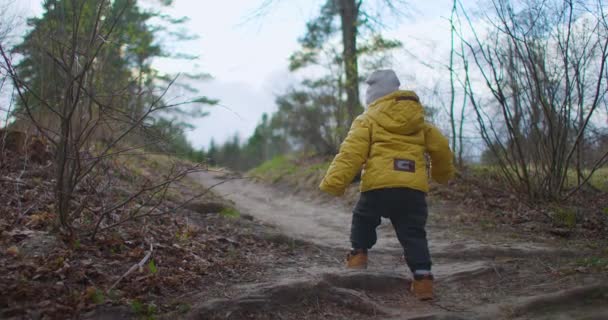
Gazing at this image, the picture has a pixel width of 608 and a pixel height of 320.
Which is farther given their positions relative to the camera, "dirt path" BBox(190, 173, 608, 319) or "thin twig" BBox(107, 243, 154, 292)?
"dirt path" BBox(190, 173, 608, 319)

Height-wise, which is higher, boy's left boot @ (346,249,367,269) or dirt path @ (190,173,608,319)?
boy's left boot @ (346,249,367,269)

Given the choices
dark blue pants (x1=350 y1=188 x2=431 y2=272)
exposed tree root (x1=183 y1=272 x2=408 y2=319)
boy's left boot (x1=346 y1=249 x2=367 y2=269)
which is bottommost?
exposed tree root (x1=183 y1=272 x2=408 y2=319)

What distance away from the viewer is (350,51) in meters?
12.8

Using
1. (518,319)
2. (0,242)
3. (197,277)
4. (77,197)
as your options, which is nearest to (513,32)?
(518,319)

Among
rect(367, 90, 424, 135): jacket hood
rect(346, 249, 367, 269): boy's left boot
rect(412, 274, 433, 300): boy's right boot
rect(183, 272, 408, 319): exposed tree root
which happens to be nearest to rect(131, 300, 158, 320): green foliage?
rect(183, 272, 408, 319): exposed tree root

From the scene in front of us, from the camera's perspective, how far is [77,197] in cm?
430

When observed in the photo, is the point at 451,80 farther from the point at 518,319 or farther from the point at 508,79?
the point at 518,319

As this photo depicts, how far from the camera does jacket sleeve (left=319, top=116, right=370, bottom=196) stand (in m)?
3.54

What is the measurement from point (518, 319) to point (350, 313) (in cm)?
107

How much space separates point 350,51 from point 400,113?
9.65 meters

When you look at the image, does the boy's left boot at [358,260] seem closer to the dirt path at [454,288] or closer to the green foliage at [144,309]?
the dirt path at [454,288]

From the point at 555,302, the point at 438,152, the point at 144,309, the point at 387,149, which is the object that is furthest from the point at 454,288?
the point at 144,309

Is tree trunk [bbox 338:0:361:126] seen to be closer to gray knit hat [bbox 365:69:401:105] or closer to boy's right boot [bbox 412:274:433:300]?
gray knit hat [bbox 365:69:401:105]

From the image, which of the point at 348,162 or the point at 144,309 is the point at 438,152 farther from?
the point at 144,309
